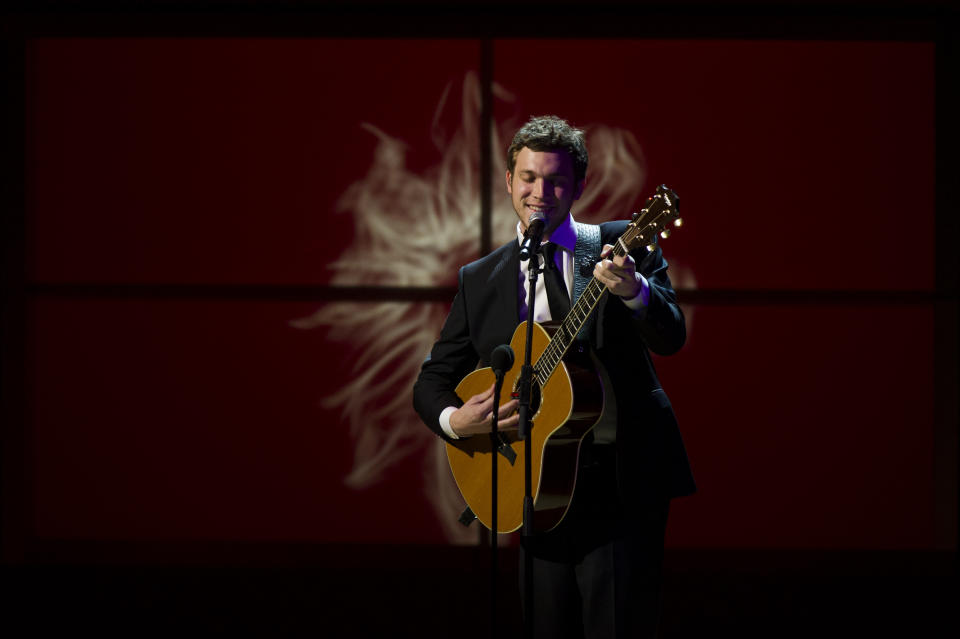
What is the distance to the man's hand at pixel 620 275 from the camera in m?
1.53

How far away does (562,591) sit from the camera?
169 cm

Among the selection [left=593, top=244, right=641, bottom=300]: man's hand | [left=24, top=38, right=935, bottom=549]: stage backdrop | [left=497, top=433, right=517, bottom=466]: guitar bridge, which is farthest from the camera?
[left=24, top=38, right=935, bottom=549]: stage backdrop

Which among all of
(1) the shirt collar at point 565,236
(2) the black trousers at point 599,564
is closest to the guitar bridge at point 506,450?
(2) the black trousers at point 599,564

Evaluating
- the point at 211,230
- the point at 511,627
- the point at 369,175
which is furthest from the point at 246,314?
the point at 511,627

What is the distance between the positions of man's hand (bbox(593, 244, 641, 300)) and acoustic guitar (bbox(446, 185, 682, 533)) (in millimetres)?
65

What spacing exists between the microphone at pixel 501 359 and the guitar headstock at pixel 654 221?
0.30m

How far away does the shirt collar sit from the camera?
1813mm

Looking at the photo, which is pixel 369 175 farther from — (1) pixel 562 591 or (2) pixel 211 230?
(1) pixel 562 591

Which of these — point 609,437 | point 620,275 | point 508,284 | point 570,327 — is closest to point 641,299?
point 620,275

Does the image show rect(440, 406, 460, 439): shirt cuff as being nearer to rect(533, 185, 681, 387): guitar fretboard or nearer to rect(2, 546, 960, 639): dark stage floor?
rect(533, 185, 681, 387): guitar fretboard

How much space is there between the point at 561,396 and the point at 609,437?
0.13 m

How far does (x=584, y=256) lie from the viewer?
1804mm

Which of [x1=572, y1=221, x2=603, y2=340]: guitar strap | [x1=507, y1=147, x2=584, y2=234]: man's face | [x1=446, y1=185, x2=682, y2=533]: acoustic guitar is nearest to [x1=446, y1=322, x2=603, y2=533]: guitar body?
[x1=446, y1=185, x2=682, y2=533]: acoustic guitar

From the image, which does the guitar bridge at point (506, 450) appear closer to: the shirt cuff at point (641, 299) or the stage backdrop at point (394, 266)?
the shirt cuff at point (641, 299)
